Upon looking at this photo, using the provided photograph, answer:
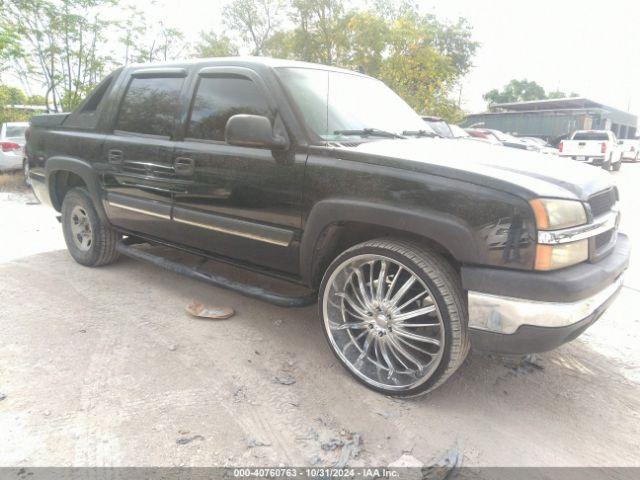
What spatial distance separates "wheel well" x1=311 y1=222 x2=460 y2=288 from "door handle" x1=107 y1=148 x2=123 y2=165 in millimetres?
2070

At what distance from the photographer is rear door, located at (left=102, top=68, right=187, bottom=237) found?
3570mm

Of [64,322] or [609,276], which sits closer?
[609,276]

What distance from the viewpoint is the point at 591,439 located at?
236 centimetres

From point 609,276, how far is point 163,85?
3.31 m

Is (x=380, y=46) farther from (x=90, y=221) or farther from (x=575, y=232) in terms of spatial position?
(x=575, y=232)

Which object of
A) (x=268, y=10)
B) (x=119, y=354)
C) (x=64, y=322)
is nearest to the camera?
(x=119, y=354)

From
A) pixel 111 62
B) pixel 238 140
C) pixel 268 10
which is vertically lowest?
pixel 238 140

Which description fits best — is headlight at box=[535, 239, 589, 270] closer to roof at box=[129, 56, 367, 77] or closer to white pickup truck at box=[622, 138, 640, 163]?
roof at box=[129, 56, 367, 77]

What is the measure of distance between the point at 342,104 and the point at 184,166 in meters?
1.20

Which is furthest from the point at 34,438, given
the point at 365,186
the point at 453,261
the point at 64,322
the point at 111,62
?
the point at 111,62

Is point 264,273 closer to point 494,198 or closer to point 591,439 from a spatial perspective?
point 494,198

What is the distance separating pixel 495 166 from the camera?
7.97 ft

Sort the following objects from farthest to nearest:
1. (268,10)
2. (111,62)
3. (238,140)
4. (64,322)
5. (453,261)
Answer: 1. (268,10)
2. (111,62)
3. (64,322)
4. (238,140)
5. (453,261)

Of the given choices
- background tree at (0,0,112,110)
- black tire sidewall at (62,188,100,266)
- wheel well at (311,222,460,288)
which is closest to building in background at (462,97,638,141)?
background tree at (0,0,112,110)
